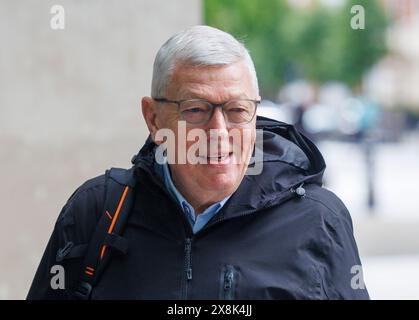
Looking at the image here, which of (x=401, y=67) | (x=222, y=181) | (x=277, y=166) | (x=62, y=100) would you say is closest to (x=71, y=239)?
(x=222, y=181)

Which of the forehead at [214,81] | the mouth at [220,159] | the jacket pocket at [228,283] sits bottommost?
the jacket pocket at [228,283]

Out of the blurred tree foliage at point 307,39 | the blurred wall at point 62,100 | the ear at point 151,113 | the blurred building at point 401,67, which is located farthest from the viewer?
the blurred building at point 401,67

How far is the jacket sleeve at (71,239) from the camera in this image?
7.56 feet

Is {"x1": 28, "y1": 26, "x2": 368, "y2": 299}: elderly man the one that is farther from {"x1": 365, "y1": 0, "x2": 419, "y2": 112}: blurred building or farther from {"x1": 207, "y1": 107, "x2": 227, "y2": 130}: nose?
{"x1": 365, "y1": 0, "x2": 419, "y2": 112}: blurred building

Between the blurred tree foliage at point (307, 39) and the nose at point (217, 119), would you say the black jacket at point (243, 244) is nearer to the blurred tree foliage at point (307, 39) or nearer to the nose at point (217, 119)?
the nose at point (217, 119)

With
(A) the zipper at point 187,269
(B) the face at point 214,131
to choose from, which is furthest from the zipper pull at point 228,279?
(B) the face at point 214,131

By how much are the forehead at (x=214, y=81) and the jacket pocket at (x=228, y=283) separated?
466 millimetres

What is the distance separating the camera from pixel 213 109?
7.09ft

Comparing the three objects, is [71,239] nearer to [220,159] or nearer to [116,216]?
[116,216]

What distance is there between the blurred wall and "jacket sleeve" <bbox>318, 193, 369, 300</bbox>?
2709mm

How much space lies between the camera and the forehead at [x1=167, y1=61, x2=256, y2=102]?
7.08 ft

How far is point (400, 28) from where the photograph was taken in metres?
57.9

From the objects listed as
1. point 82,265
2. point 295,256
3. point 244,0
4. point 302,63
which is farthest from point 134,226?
point 302,63

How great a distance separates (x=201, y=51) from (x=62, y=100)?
265 centimetres
